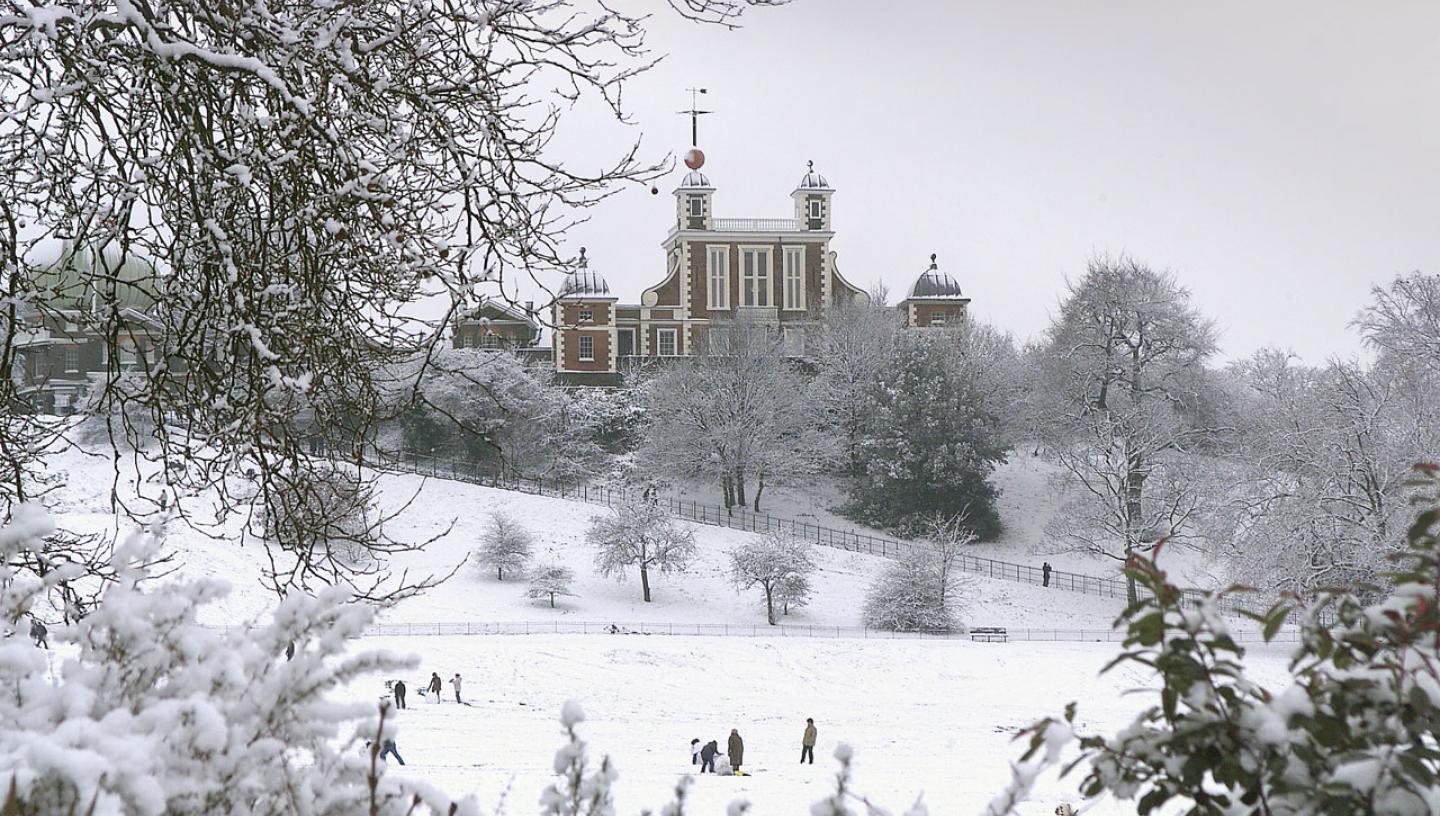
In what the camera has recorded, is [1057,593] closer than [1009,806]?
No

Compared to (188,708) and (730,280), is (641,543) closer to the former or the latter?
(730,280)

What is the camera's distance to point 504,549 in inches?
1421

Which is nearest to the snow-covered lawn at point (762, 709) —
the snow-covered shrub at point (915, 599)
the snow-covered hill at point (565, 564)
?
the snow-covered shrub at point (915, 599)

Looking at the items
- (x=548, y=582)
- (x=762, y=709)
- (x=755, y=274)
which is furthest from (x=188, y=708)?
(x=755, y=274)

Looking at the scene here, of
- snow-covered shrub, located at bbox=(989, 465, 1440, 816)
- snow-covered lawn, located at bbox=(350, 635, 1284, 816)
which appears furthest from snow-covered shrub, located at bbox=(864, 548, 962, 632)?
snow-covered shrub, located at bbox=(989, 465, 1440, 816)

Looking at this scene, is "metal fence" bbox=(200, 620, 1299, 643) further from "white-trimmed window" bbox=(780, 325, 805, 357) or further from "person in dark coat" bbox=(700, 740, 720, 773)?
"white-trimmed window" bbox=(780, 325, 805, 357)

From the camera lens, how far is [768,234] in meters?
60.4

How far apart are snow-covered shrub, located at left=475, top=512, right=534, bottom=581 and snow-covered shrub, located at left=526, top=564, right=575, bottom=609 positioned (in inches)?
60.9

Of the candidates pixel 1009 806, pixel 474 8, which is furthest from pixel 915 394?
pixel 1009 806

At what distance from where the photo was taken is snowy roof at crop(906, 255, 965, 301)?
6175 cm

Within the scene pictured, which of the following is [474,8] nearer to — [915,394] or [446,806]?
[446,806]

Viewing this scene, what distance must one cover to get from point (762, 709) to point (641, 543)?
1259 centimetres

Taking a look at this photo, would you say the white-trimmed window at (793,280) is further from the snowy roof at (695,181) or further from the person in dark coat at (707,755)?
the person in dark coat at (707,755)

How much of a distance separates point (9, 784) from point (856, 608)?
3438cm
